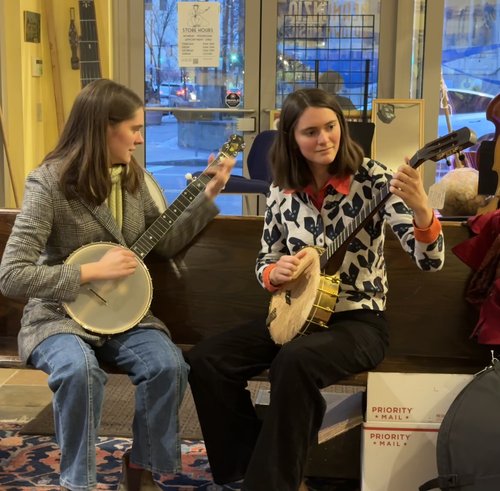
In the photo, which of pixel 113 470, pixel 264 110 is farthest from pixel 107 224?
pixel 264 110

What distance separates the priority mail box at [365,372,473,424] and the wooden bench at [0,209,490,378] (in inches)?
9.9

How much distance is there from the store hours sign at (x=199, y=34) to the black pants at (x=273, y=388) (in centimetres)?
382

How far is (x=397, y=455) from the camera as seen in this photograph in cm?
224

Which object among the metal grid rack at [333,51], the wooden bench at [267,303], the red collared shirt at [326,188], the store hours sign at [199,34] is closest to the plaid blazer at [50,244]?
the wooden bench at [267,303]

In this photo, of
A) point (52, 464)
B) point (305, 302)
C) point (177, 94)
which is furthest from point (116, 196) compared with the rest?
point (177, 94)

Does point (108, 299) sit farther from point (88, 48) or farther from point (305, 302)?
point (88, 48)

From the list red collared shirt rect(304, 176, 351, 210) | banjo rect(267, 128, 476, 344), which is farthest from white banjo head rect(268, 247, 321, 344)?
red collared shirt rect(304, 176, 351, 210)

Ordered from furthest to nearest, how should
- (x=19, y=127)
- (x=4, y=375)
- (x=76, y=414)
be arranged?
1. (x=19, y=127)
2. (x=4, y=375)
3. (x=76, y=414)

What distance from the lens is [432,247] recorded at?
2076 millimetres

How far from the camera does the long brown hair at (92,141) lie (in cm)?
228

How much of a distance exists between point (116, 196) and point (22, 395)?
4.27 ft

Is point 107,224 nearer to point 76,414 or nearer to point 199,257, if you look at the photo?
point 199,257

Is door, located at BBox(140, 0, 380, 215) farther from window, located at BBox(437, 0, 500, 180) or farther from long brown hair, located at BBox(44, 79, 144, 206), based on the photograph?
long brown hair, located at BBox(44, 79, 144, 206)

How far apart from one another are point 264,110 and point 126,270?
3.85 m
